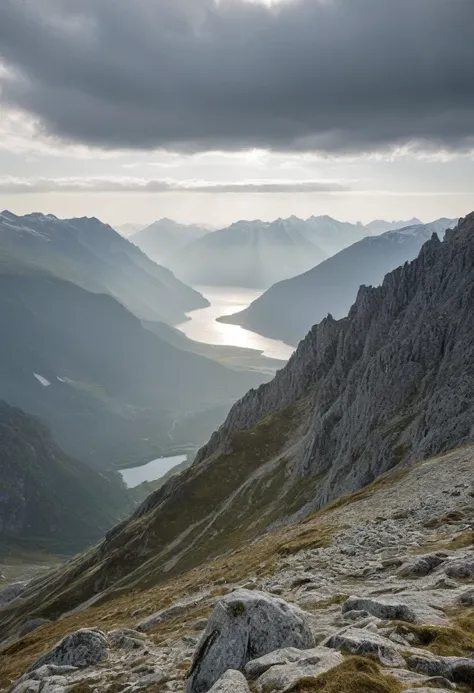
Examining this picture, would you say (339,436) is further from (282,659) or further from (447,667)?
(447,667)

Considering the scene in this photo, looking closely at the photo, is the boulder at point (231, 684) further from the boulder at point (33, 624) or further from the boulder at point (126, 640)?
the boulder at point (33, 624)

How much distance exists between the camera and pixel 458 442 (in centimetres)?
7981

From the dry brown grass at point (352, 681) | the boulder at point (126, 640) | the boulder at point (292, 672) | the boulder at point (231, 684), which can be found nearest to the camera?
the dry brown grass at point (352, 681)

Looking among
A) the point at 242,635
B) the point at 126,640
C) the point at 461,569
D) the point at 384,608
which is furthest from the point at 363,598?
the point at 126,640

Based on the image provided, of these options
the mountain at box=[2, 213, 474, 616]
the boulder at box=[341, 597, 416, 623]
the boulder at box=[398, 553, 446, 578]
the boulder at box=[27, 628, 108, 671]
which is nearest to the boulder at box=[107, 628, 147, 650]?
the boulder at box=[27, 628, 108, 671]

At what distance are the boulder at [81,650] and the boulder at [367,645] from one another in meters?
13.3

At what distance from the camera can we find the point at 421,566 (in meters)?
30.0

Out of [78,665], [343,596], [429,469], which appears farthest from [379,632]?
[429,469]

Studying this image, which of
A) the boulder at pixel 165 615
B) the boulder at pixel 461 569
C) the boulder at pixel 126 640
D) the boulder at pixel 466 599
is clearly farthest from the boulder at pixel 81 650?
the boulder at pixel 461 569

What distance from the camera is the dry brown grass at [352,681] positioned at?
1634cm

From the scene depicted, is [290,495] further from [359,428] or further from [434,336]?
[434,336]

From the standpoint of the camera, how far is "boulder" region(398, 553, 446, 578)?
2978 cm

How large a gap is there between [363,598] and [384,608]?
1.78 m

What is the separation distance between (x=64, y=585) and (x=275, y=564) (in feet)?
461
